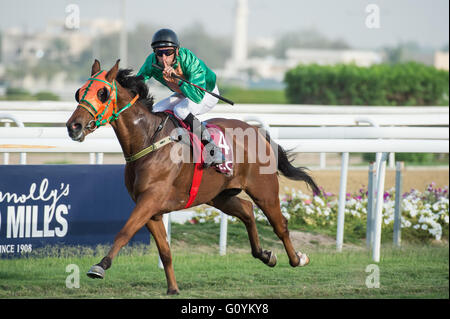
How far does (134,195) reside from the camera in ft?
14.0

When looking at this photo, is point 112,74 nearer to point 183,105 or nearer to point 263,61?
point 183,105

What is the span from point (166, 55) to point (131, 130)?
513mm

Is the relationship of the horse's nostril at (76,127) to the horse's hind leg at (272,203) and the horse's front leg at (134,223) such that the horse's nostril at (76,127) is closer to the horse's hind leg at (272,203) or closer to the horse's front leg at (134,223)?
the horse's front leg at (134,223)

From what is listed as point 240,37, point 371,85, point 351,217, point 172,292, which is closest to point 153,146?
point 172,292

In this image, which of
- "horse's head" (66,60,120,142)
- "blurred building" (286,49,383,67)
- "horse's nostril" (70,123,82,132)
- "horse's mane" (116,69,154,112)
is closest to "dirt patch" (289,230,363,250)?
"horse's mane" (116,69,154,112)

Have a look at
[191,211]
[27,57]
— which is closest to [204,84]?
[191,211]

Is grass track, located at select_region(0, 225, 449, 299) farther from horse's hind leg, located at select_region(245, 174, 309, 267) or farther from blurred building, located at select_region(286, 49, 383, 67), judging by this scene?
blurred building, located at select_region(286, 49, 383, 67)

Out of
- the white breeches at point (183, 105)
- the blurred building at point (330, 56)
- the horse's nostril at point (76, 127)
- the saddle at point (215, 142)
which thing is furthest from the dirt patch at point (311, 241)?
the blurred building at point (330, 56)

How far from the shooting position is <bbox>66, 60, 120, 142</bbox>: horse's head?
3.93 meters

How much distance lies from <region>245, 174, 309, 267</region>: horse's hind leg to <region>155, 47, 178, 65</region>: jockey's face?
990 mm

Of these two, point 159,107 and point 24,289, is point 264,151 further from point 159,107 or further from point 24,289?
point 24,289

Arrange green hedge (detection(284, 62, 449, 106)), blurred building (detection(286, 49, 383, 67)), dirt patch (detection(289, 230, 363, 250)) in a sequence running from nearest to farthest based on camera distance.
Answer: dirt patch (detection(289, 230, 363, 250))
green hedge (detection(284, 62, 449, 106))
blurred building (detection(286, 49, 383, 67))

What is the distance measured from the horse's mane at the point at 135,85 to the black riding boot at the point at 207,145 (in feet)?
0.93

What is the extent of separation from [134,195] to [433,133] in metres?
2.77
